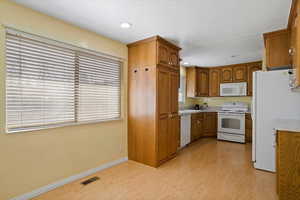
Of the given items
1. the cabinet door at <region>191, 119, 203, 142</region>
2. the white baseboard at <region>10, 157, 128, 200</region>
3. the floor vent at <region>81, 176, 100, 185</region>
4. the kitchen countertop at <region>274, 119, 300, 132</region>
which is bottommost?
the floor vent at <region>81, 176, 100, 185</region>

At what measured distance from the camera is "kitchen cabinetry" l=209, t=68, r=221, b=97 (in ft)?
17.4

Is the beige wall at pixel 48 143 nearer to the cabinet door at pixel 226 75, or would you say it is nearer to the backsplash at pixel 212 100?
the backsplash at pixel 212 100

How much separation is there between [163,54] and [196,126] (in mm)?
2708

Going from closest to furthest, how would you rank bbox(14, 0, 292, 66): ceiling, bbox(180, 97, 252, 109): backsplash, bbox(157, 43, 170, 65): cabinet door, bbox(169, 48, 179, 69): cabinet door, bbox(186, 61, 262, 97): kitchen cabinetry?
1. bbox(14, 0, 292, 66): ceiling
2. bbox(157, 43, 170, 65): cabinet door
3. bbox(169, 48, 179, 69): cabinet door
4. bbox(186, 61, 262, 97): kitchen cabinetry
5. bbox(180, 97, 252, 109): backsplash

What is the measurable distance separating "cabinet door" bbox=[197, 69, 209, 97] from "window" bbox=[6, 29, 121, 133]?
3.40 meters

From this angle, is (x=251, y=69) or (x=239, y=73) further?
(x=239, y=73)

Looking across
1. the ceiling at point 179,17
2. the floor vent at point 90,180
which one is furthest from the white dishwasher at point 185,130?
the floor vent at point 90,180

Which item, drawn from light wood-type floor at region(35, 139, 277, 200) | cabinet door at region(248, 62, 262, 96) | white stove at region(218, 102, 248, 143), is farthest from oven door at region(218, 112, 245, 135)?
light wood-type floor at region(35, 139, 277, 200)

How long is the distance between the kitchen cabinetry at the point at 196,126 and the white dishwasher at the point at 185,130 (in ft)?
1.05

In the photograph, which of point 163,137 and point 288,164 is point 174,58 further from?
point 288,164

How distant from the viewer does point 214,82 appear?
539 cm

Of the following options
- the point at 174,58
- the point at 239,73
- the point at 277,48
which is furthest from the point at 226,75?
the point at 174,58

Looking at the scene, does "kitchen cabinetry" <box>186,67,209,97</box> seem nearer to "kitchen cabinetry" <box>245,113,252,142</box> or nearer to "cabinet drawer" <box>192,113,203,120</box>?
"cabinet drawer" <box>192,113,203,120</box>

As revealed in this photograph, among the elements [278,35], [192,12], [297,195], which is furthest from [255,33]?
[297,195]
